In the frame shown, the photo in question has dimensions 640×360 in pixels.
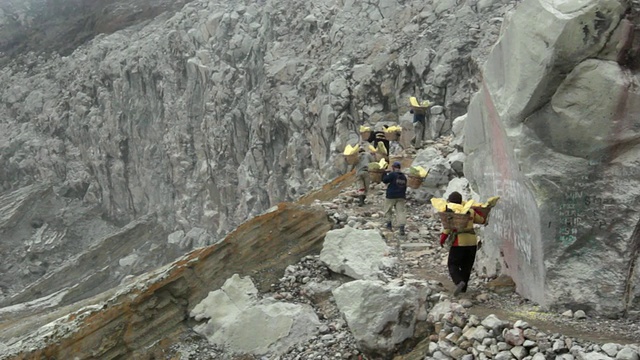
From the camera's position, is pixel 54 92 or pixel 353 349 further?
pixel 54 92

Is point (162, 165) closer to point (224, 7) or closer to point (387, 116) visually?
point (224, 7)

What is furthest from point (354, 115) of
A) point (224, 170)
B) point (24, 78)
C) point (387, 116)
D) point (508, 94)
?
point (24, 78)

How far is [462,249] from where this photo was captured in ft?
24.0

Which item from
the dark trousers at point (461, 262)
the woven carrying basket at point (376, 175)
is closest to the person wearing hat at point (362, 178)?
the woven carrying basket at point (376, 175)

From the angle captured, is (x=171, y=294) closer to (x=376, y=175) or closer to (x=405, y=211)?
(x=405, y=211)

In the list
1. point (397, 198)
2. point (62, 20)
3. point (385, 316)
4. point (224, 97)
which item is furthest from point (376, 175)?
point (62, 20)

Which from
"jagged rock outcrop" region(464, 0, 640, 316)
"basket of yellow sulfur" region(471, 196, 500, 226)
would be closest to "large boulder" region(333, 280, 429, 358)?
"basket of yellow sulfur" region(471, 196, 500, 226)

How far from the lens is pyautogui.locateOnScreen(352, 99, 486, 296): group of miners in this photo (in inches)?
286

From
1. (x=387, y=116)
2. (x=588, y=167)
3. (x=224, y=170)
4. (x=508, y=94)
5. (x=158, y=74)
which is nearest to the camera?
(x=588, y=167)

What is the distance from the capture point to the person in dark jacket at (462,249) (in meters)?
7.21

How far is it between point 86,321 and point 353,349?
4455 millimetres

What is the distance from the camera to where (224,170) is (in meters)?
33.0

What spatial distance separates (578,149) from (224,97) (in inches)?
1076

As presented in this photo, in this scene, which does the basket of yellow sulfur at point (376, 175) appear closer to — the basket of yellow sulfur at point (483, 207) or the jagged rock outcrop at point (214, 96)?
the basket of yellow sulfur at point (483, 207)
